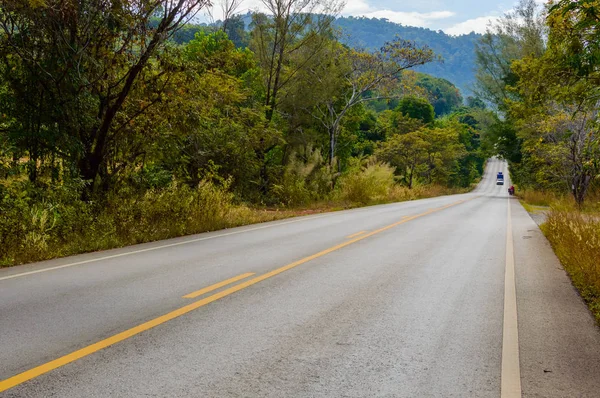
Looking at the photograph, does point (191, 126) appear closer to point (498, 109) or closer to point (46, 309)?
point (46, 309)

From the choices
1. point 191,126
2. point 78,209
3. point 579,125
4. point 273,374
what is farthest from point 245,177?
point 273,374

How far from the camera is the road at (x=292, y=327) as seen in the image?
358cm

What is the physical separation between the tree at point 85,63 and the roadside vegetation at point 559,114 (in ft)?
25.2

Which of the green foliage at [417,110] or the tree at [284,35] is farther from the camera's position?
the green foliage at [417,110]

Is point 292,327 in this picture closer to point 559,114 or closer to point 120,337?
point 120,337

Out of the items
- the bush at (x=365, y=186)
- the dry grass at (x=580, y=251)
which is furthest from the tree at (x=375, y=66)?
the dry grass at (x=580, y=251)

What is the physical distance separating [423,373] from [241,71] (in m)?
34.3

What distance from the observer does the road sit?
3.58m

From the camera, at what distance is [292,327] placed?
4875mm

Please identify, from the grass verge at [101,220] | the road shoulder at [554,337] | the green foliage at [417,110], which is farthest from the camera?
the green foliage at [417,110]

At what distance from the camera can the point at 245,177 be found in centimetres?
2192

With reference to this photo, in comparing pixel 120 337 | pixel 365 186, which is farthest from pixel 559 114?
pixel 120 337

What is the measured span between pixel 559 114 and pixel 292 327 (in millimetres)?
22827

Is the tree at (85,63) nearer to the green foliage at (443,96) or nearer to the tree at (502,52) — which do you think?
the tree at (502,52)
